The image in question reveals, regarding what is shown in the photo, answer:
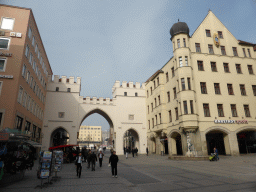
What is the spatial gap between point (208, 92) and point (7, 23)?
2812 cm

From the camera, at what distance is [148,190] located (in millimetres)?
7707

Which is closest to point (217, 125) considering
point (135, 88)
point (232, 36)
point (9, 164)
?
point (232, 36)

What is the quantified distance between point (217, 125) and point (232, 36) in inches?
648

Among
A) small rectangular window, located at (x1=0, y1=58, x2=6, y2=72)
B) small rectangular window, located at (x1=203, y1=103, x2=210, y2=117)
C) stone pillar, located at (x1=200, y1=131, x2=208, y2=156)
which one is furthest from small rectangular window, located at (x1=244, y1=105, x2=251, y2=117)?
small rectangular window, located at (x1=0, y1=58, x2=6, y2=72)

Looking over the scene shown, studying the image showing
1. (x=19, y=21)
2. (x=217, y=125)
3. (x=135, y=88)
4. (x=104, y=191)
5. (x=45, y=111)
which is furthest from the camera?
(x=135, y=88)

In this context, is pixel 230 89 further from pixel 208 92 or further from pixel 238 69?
pixel 208 92

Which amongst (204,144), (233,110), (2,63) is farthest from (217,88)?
(2,63)

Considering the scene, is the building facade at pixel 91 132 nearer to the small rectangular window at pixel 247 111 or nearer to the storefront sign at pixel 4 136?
the small rectangular window at pixel 247 111

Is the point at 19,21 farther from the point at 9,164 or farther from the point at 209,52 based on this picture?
the point at 209,52

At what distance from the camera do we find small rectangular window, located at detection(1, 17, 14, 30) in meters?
21.7

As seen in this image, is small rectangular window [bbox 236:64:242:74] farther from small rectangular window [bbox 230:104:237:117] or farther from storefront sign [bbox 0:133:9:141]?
storefront sign [bbox 0:133:9:141]

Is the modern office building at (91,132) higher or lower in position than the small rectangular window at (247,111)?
higher

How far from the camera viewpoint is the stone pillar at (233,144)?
85.6 feet

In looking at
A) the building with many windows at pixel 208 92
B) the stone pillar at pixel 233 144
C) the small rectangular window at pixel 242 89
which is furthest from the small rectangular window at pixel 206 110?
the small rectangular window at pixel 242 89
